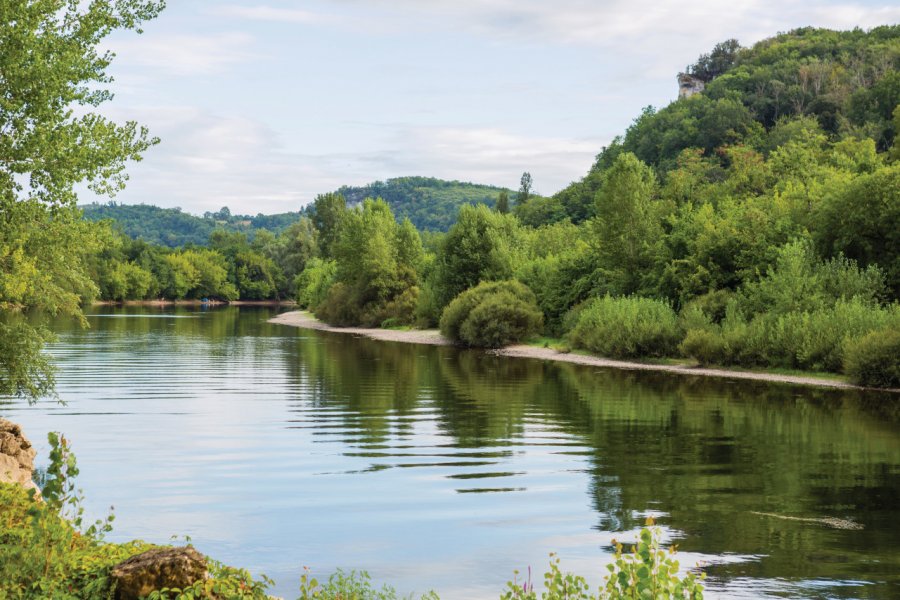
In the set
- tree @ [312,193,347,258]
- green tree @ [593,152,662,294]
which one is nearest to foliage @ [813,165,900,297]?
green tree @ [593,152,662,294]

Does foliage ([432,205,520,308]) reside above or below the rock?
above

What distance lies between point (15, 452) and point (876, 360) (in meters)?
31.8

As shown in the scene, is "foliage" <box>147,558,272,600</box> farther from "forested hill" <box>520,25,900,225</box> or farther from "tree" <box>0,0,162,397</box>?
"forested hill" <box>520,25,900,225</box>

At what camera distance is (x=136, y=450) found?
22406 mm

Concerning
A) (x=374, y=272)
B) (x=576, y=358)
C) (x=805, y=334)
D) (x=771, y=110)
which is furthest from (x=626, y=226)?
(x=771, y=110)

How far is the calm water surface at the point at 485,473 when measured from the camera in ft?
43.6

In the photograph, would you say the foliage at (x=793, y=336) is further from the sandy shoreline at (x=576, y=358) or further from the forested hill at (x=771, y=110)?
the forested hill at (x=771, y=110)

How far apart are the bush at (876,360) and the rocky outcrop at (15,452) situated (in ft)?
102

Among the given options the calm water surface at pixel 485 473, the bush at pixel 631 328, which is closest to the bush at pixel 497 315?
the bush at pixel 631 328

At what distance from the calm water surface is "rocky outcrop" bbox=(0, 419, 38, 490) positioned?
1.15 m

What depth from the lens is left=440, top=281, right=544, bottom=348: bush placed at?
210 feet

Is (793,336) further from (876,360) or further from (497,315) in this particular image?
(497,315)

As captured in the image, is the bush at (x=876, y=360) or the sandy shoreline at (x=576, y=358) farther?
the sandy shoreline at (x=576, y=358)

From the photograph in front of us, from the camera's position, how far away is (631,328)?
52.6 m
